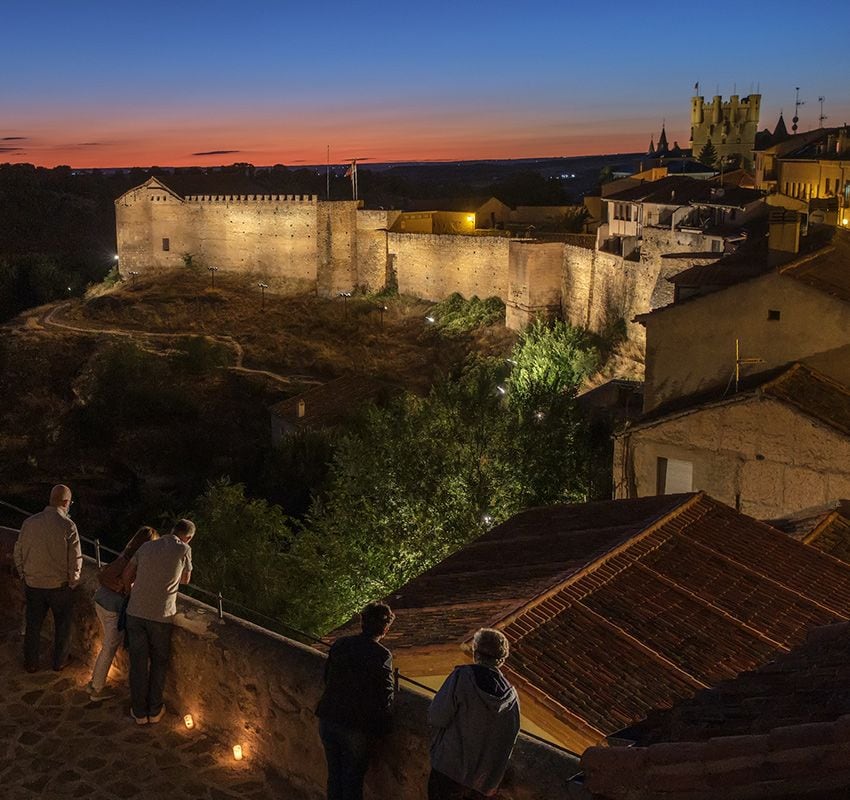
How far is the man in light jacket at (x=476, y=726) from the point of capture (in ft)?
15.1

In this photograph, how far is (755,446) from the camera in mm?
14703

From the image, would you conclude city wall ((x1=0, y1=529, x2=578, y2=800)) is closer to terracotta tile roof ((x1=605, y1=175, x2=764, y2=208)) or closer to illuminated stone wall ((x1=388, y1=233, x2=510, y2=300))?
terracotta tile roof ((x1=605, y1=175, x2=764, y2=208))

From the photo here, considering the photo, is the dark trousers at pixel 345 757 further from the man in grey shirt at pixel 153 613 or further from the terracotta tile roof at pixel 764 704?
the man in grey shirt at pixel 153 613

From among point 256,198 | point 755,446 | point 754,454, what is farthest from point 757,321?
point 256,198

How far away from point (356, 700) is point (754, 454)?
36.5 feet

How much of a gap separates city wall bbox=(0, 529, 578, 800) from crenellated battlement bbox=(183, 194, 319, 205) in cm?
5051

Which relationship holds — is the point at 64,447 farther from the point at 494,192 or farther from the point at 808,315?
the point at 494,192

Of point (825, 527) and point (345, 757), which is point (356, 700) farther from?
point (825, 527)

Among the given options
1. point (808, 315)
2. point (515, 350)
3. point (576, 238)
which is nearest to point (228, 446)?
point (515, 350)

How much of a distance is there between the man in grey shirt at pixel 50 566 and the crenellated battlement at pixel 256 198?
49.7 metres

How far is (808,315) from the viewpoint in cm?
1543

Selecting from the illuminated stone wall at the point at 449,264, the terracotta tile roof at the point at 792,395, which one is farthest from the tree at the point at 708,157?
the terracotta tile roof at the point at 792,395

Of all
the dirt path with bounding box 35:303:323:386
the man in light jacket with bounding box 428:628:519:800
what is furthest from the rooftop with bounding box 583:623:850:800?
the dirt path with bounding box 35:303:323:386

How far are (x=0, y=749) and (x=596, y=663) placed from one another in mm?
4822
